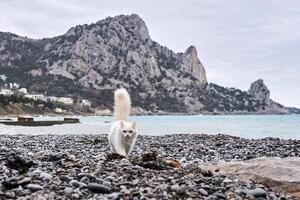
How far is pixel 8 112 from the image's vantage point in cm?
12506

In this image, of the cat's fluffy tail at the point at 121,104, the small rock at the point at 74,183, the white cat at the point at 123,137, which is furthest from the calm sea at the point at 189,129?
the small rock at the point at 74,183

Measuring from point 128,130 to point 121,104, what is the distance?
1.78m

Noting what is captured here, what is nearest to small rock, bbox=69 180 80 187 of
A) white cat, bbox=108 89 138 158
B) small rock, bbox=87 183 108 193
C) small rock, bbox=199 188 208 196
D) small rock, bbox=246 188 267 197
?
small rock, bbox=87 183 108 193

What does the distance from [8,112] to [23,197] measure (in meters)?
124

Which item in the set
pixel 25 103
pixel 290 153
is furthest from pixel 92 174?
pixel 25 103

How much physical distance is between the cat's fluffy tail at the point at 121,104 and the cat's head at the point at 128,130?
1405 millimetres

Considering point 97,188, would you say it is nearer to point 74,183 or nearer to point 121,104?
point 74,183

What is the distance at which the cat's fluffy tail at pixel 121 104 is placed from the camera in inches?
565

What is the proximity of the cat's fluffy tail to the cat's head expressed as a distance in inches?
55.3

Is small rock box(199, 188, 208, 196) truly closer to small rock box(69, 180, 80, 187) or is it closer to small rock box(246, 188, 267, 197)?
small rock box(246, 188, 267, 197)

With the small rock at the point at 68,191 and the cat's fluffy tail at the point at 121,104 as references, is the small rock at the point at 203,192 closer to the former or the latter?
the small rock at the point at 68,191

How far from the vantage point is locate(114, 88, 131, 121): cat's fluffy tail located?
14.4 m

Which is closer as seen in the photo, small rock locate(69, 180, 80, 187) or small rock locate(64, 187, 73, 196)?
small rock locate(64, 187, 73, 196)

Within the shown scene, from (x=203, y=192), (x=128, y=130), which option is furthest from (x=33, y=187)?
(x=128, y=130)
